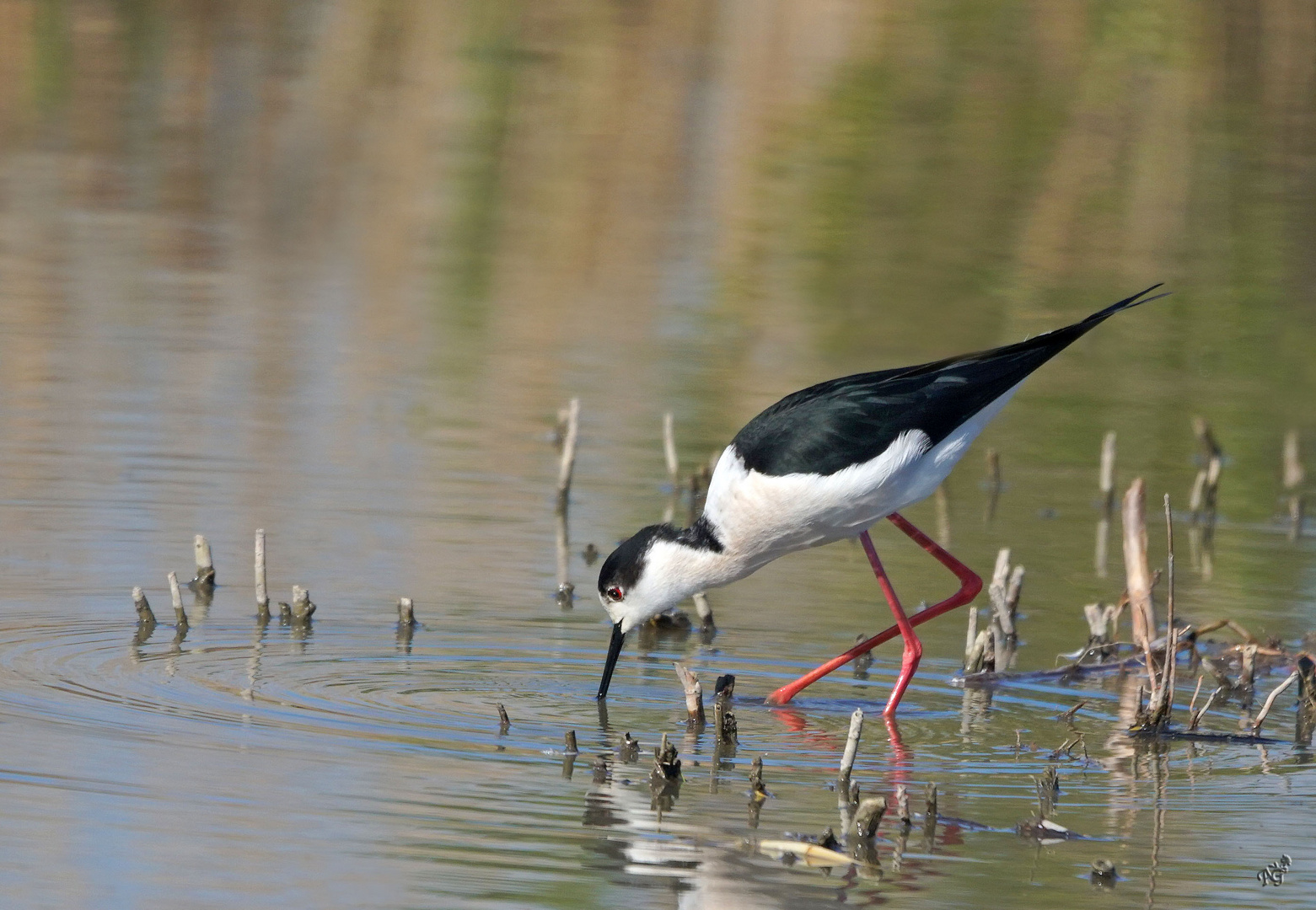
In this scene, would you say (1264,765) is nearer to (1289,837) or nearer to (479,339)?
(1289,837)

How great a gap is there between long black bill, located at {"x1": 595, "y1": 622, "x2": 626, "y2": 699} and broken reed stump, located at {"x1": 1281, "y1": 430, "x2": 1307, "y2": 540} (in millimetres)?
4171

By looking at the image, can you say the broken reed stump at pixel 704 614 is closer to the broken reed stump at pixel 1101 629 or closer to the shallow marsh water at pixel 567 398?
the shallow marsh water at pixel 567 398

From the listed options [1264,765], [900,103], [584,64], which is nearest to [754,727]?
[1264,765]

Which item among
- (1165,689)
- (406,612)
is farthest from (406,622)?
(1165,689)

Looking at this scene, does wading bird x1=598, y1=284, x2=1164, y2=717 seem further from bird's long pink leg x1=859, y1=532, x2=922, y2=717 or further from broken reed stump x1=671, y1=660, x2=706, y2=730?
broken reed stump x1=671, y1=660, x2=706, y2=730

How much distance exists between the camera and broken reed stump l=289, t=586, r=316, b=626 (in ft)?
23.2

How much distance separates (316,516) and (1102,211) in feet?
36.0

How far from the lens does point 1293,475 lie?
10.3m

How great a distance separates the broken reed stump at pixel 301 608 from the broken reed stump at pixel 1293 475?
4.78 meters

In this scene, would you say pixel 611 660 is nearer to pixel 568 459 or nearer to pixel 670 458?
pixel 568 459

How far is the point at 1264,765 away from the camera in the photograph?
5965mm

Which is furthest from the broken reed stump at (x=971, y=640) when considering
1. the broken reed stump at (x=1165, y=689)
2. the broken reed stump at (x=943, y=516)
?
the broken reed stump at (x=943, y=516)

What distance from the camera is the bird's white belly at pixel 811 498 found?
21.9ft

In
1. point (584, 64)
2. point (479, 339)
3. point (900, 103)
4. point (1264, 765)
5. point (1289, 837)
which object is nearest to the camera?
point (1289, 837)
